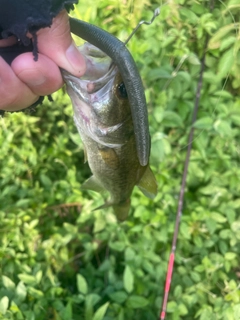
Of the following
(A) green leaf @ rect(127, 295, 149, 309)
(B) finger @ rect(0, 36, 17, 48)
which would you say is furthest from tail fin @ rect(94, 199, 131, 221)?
(B) finger @ rect(0, 36, 17, 48)

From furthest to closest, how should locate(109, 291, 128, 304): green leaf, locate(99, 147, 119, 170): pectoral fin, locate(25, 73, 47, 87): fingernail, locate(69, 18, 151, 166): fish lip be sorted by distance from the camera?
locate(109, 291, 128, 304): green leaf → locate(99, 147, 119, 170): pectoral fin → locate(25, 73, 47, 87): fingernail → locate(69, 18, 151, 166): fish lip

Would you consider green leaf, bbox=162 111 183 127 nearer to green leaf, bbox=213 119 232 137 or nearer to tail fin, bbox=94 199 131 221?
green leaf, bbox=213 119 232 137

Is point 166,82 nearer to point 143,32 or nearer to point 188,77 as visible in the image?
point 188,77

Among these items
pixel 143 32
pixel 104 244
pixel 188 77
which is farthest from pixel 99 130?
pixel 104 244

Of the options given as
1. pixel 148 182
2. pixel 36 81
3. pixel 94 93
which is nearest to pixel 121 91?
pixel 94 93

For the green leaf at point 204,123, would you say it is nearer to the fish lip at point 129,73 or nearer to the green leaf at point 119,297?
the green leaf at point 119,297

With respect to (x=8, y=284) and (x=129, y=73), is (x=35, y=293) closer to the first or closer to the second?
(x=8, y=284)
